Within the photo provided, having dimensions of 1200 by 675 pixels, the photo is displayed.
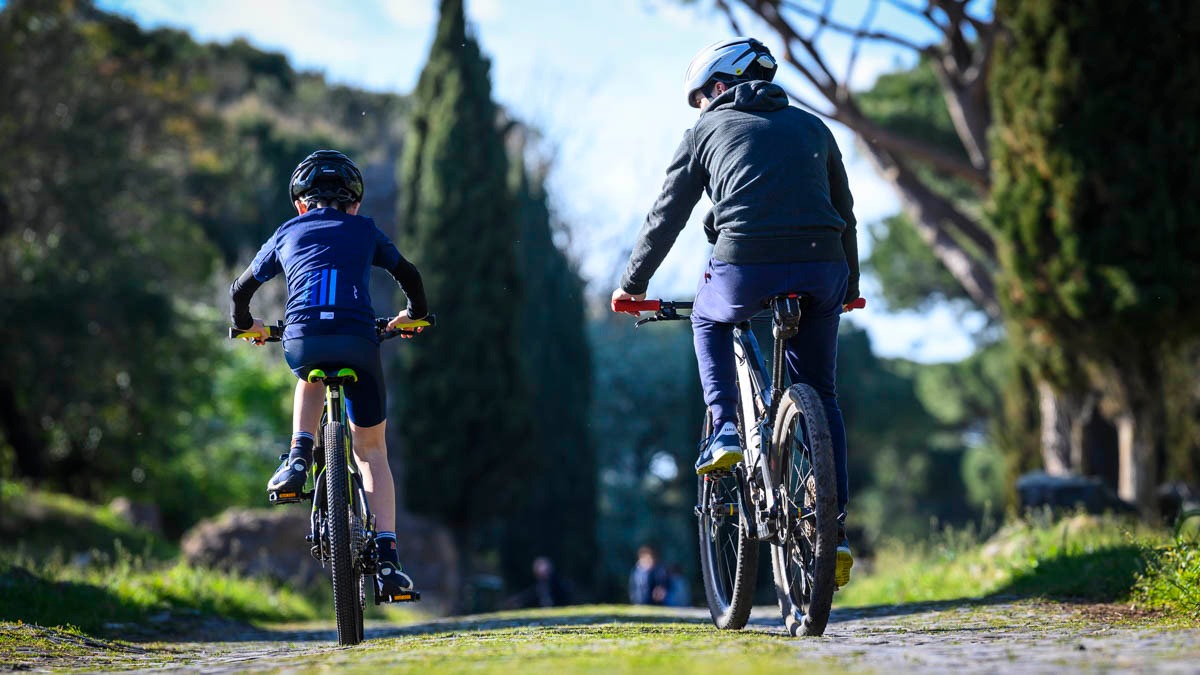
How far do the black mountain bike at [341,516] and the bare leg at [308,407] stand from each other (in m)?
0.05

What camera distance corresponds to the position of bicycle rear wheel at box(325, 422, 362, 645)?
4434 mm

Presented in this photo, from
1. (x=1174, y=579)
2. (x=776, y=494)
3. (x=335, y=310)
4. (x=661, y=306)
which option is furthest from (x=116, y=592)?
(x=1174, y=579)

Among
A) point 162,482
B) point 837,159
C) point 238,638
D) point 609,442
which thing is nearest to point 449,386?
point 162,482

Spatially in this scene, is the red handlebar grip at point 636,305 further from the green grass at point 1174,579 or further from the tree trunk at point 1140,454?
the tree trunk at point 1140,454

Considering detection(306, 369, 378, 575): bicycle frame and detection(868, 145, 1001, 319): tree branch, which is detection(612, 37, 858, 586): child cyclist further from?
detection(868, 145, 1001, 319): tree branch

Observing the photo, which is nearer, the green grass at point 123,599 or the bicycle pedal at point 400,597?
the bicycle pedal at point 400,597

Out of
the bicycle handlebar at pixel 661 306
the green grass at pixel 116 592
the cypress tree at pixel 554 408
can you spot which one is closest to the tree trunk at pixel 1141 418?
the green grass at pixel 116 592

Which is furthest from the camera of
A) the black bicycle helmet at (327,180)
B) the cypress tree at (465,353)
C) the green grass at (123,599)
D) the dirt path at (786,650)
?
the cypress tree at (465,353)

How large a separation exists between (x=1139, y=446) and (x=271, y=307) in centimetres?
1851

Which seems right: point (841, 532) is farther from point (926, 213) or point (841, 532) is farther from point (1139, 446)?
point (926, 213)

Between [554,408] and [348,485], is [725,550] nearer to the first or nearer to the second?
[348,485]

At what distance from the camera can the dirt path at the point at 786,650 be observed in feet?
9.86

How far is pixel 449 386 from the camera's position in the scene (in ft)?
69.6

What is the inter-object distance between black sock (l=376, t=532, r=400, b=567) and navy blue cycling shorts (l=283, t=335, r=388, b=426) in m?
0.42
